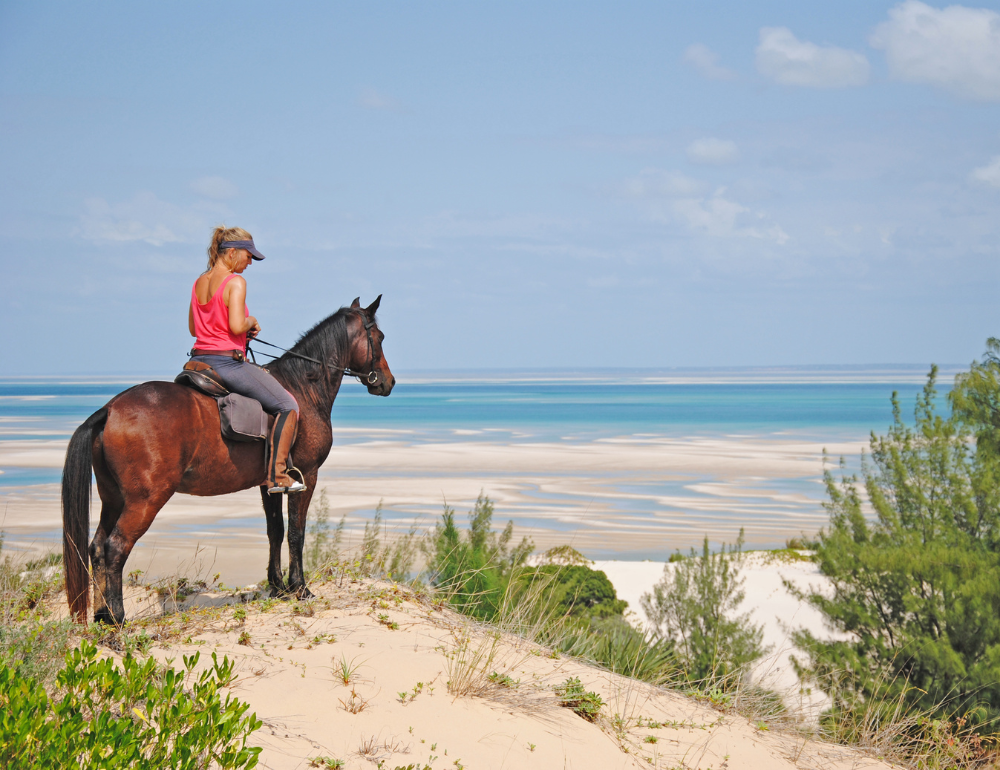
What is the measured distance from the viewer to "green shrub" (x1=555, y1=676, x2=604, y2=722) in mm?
6195

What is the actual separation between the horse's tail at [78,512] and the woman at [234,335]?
3.37 ft

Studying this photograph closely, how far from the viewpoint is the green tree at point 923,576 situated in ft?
50.4

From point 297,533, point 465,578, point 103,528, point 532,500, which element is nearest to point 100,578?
point 103,528

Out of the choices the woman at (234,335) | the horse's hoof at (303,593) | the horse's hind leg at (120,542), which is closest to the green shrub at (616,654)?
the horse's hoof at (303,593)

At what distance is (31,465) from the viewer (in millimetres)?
41812

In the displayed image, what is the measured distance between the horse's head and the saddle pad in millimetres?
1296

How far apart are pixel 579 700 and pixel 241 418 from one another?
3.52m

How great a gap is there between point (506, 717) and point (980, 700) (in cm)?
1290

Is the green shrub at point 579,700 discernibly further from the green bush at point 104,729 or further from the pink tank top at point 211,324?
the pink tank top at point 211,324

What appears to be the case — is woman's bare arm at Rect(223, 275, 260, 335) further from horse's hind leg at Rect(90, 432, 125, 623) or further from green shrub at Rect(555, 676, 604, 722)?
green shrub at Rect(555, 676, 604, 722)

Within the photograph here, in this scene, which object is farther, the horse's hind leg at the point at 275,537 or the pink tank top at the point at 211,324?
the horse's hind leg at the point at 275,537

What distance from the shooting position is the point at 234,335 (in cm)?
700

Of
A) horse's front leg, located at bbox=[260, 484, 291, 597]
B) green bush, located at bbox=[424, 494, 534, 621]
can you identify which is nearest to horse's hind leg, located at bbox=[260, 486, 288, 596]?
horse's front leg, located at bbox=[260, 484, 291, 597]

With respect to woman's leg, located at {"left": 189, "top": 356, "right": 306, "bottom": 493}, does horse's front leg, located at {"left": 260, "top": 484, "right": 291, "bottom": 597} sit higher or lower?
lower
